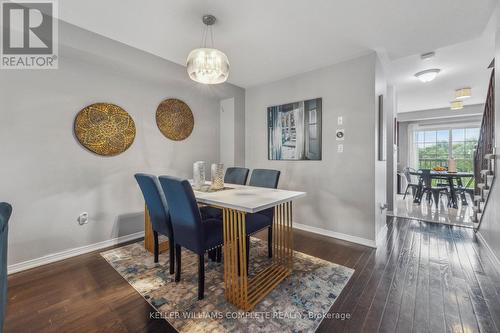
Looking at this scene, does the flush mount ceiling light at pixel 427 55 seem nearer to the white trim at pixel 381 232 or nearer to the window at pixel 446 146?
the white trim at pixel 381 232

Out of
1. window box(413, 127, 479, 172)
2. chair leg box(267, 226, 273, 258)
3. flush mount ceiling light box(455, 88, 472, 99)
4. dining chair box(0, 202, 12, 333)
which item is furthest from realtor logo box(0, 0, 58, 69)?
window box(413, 127, 479, 172)

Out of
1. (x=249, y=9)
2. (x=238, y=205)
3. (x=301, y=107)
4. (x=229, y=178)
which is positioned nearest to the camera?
(x=238, y=205)

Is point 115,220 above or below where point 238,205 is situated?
below

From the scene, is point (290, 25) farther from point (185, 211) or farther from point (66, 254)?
point (66, 254)

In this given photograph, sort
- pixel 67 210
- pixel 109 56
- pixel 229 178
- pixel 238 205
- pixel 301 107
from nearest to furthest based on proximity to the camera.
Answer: pixel 238 205 < pixel 67 210 < pixel 109 56 < pixel 229 178 < pixel 301 107

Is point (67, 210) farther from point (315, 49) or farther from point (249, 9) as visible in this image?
point (315, 49)

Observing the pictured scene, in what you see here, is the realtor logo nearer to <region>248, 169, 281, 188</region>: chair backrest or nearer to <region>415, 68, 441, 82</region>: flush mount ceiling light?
<region>248, 169, 281, 188</region>: chair backrest

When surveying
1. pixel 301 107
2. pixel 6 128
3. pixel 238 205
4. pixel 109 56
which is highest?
pixel 109 56

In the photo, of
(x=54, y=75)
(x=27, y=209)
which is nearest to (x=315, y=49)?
(x=54, y=75)

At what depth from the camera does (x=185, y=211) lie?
1.63 metres

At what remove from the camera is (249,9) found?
198 centimetres

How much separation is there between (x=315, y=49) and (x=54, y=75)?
294 cm

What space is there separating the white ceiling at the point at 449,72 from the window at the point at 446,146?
131 centimetres

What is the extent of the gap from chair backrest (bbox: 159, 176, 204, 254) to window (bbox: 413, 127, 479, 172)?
8.18 m
